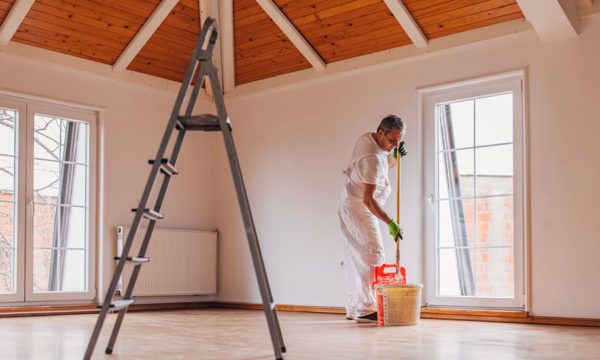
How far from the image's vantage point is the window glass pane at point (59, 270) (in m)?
5.54

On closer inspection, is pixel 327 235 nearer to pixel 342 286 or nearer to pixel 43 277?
pixel 342 286

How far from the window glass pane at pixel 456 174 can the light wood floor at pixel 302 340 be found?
3.56ft

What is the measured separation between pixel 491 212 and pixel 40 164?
12.9 ft

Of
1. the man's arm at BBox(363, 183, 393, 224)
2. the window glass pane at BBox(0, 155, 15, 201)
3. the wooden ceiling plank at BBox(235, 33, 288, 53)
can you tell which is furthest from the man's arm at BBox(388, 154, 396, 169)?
the window glass pane at BBox(0, 155, 15, 201)

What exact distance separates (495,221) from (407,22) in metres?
1.76

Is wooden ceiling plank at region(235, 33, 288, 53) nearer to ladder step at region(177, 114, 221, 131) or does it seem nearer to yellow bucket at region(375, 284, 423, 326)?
yellow bucket at region(375, 284, 423, 326)

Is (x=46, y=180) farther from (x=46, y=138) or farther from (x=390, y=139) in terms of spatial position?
(x=390, y=139)

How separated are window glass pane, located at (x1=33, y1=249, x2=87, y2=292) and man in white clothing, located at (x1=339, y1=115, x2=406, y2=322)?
2.66 m

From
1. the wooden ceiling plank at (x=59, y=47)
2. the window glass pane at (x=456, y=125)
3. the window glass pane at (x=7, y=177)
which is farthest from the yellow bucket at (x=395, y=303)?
the wooden ceiling plank at (x=59, y=47)

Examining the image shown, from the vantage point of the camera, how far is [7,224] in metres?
A: 5.35

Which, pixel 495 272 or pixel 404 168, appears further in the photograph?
pixel 404 168

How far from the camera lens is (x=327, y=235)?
5879mm

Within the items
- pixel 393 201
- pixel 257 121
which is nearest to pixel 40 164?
pixel 257 121

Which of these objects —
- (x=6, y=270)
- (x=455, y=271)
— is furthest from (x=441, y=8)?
(x=6, y=270)
